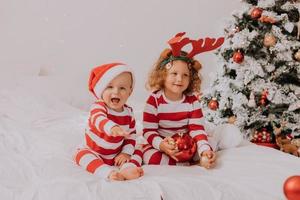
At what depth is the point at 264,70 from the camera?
2.75 meters

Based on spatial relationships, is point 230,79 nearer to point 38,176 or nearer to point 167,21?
point 167,21

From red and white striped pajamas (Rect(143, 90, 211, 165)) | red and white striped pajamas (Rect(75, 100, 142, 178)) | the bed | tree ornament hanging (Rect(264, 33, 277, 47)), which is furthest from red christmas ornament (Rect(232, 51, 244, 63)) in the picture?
red and white striped pajamas (Rect(75, 100, 142, 178))

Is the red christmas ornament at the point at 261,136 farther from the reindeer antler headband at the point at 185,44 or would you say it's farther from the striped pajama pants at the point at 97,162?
the striped pajama pants at the point at 97,162

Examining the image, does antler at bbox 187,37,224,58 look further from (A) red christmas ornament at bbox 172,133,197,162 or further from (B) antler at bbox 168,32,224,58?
(A) red christmas ornament at bbox 172,133,197,162

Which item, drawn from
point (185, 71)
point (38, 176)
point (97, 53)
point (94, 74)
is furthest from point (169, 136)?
point (97, 53)

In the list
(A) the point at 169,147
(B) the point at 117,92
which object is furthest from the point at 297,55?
(B) the point at 117,92

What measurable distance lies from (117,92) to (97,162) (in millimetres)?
261

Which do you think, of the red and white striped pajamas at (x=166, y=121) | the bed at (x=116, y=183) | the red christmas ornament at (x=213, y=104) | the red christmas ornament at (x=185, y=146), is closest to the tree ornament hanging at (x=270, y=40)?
the red christmas ornament at (x=213, y=104)

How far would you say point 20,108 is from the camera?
2.55m

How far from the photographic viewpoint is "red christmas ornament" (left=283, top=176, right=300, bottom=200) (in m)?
1.29

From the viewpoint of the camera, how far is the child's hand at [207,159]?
1.61 metres

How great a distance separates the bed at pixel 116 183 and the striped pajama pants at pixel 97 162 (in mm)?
31

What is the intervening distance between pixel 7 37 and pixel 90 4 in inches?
27.7

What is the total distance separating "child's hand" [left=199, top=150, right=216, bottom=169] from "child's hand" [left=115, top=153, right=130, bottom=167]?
0.93 feet
